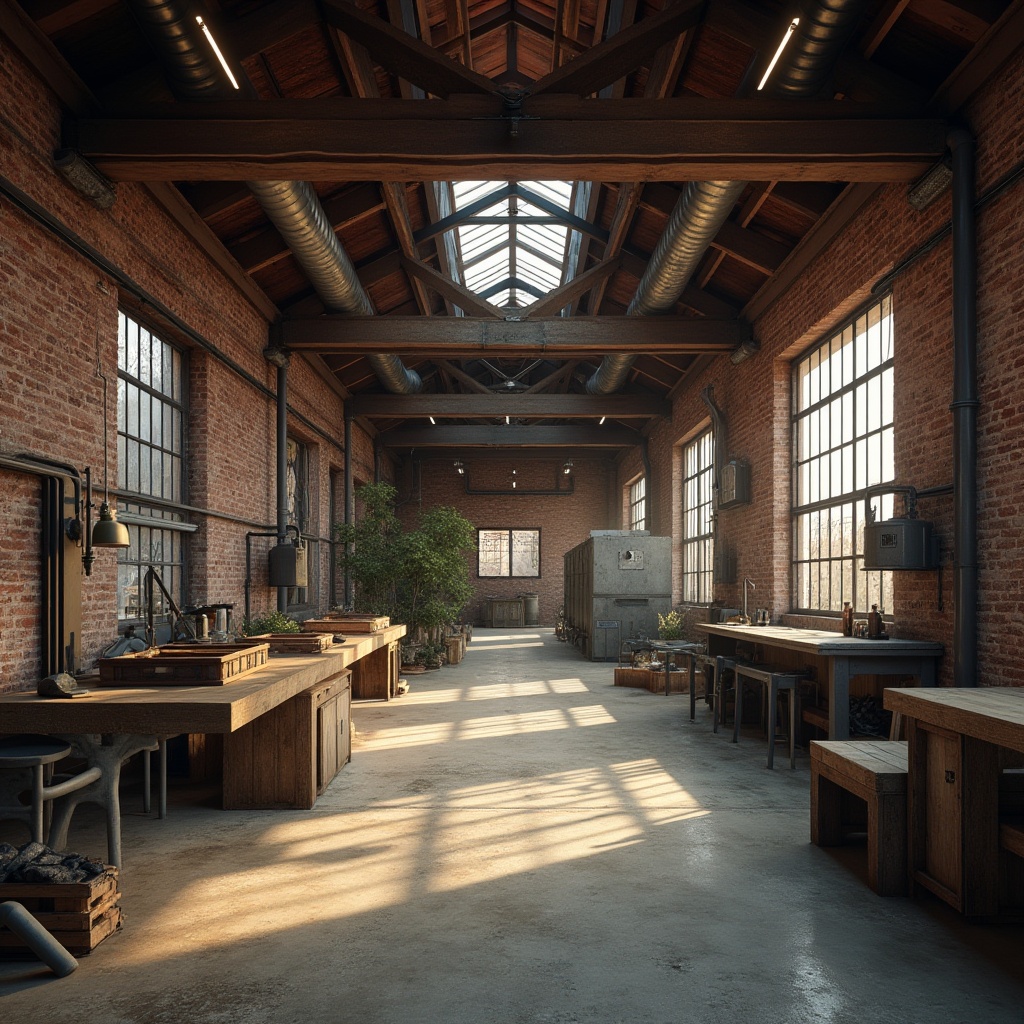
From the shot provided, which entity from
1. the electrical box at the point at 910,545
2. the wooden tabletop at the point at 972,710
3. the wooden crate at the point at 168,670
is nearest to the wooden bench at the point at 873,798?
the wooden tabletop at the point at 972,710

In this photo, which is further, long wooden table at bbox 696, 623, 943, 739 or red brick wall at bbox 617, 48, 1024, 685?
long wooden table at bbox 696, 623, 943, 739

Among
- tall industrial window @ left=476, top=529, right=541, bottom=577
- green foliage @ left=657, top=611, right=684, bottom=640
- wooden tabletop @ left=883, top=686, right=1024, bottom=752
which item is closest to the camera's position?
wooden tabletop @ left=883, top=686, right=1024, bottom=752

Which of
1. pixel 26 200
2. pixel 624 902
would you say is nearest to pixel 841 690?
pixel 624 902

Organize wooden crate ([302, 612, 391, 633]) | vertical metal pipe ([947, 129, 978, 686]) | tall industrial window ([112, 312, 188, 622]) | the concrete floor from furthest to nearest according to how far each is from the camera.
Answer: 1. wooden crate ([302, 612, 391, 633])
2. tall industrial window ([112, 312, 188, 622])
3. vertical metal pipe ([947, 129, 978, 686])
4. the concrete floor

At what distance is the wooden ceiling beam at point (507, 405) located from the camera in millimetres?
15312

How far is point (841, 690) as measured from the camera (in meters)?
6.14

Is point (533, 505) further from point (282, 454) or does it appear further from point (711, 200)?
point (711, 200)

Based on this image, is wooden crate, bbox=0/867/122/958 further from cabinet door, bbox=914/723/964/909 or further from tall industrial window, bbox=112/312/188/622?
tall industrial window, bbox=112/312/188/622

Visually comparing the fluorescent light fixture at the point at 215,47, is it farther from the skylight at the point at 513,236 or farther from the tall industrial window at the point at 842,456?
the tall industrial window at the point at 842,456

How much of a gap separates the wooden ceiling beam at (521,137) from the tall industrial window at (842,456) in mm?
1871

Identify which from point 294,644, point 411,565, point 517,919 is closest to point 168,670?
point 294,644

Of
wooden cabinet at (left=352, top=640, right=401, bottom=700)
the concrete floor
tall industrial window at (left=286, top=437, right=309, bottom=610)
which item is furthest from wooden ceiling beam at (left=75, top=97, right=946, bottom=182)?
tall industrial window at (left=286, top=437, right=309, bottom=610)

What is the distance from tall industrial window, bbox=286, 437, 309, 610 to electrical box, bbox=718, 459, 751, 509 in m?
5.71

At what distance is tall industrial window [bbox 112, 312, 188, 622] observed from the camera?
7.17m
